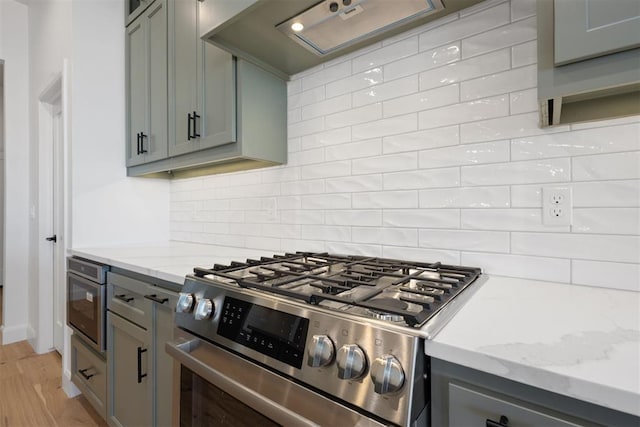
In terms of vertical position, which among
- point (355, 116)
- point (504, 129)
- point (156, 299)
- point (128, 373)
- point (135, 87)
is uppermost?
point (135, 87)

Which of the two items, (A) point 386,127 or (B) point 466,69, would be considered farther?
(A) point 386,127

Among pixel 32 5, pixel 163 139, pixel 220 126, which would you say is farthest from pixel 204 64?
pixel 32 5

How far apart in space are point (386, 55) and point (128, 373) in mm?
1841

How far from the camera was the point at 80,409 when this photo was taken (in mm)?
1950

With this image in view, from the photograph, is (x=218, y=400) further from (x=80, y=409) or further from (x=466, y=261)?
(x=80, y=409)

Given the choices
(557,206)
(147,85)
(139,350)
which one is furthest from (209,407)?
(147,85)

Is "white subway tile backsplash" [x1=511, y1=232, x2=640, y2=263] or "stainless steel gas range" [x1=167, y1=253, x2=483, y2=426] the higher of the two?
"white subway tile backsplash" [x1=511, y1=232, x2=640, y2=263]

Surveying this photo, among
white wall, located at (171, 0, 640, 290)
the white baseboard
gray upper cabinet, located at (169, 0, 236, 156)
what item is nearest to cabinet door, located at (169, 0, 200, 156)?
gray upper cabinet, located at (169, 0, 236, 156)

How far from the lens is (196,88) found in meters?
1.68

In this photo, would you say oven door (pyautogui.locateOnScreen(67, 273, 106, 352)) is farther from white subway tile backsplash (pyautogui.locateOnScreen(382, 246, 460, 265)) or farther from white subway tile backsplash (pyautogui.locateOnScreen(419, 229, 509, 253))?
white subway tile backsplash (pyautogui.locateOnScreen(419, 229, 509, 253))

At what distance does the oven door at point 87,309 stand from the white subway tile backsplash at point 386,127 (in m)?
1.51

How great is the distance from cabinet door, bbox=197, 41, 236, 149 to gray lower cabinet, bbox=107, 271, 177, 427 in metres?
0.73

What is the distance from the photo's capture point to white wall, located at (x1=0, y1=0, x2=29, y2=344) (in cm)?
283

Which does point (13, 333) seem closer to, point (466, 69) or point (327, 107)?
point (327, 107)
